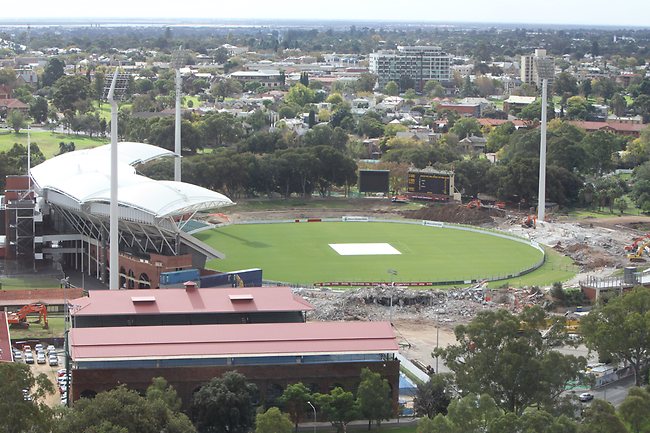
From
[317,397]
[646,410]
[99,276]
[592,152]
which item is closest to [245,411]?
[317,397]

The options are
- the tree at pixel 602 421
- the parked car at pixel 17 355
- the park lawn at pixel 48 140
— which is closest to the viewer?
the tree at pixel 602 421

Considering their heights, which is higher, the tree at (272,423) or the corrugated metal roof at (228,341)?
the corrugated metal roof at (228,341)

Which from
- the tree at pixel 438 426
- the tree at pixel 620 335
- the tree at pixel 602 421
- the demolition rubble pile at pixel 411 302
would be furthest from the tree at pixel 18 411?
the demolition rubble pile at pixel 411 302

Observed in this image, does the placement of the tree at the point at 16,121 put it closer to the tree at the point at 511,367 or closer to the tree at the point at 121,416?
the tree at the point at 511,367

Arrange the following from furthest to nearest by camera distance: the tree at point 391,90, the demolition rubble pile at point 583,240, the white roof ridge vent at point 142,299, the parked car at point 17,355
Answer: the tree at point 391,90
the demolition rubble pile at point 583,240
the parked car at point 17,355
the white roof ridge vent at point 142,299

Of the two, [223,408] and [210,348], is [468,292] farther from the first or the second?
[223,408]
